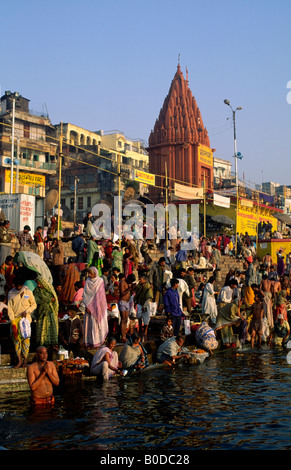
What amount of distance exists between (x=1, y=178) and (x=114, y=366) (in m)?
33.0

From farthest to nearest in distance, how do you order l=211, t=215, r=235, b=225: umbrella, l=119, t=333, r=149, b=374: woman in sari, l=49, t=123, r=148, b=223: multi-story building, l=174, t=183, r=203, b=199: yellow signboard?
l=49, t=123, r=148, b=223: multi-story building < l=174, t=183, r=203, b=199: yellow signboard < l=211, t=215, r=235, b=225: umbrella < l=119, t=333, r=149, b=374: woman in sari

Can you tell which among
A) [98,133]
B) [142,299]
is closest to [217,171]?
[98,133]

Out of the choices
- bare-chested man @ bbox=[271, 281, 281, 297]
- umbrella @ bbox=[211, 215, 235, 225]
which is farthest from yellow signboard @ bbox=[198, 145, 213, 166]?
bare-chested man @ bbox=[271, 281, 281, 297]

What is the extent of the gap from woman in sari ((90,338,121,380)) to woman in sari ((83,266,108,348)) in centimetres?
64

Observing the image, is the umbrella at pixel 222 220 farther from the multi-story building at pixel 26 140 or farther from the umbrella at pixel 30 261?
the umbrella at pixel 30 261

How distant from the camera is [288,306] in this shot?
16844mm

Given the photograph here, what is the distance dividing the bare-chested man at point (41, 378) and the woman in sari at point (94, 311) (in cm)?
255

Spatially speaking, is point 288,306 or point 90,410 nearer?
point 90,410

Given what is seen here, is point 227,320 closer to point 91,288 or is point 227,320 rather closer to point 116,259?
point 116,259

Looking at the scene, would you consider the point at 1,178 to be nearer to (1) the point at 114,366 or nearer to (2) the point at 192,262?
(2) the point at 192,262

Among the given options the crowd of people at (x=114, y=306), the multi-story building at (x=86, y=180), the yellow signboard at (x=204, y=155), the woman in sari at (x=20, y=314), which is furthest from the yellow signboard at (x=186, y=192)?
the woman in sari at (x=20, y=314)

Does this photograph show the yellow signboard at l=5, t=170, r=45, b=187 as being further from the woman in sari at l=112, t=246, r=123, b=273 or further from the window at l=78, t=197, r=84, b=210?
the woman in sari at l=112, t=246, r=123, b=273

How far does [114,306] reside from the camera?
474 inches

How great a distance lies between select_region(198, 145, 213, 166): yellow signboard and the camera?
140 ft
